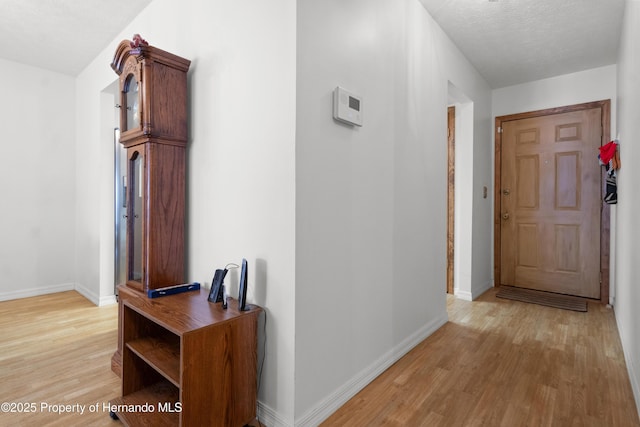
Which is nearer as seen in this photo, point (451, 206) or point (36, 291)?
point (36, 291)

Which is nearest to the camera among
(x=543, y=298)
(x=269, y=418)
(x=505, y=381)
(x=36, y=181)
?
(x=269, y=418)

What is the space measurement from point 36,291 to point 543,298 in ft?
18.4

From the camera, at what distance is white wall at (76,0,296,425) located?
1.45 m

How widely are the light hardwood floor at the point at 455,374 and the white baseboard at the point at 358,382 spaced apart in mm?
34

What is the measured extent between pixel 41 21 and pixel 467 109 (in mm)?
3967

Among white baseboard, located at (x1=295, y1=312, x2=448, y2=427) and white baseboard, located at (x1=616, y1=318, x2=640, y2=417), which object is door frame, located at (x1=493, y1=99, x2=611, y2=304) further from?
white baseboard, located at (x1=295, y1=312, x2=448, y2=427)

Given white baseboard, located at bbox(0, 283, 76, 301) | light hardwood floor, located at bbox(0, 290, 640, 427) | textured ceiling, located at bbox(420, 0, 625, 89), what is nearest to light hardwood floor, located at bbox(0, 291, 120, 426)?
light hardwood floor, located at bbox(0, 290, 640, 427)

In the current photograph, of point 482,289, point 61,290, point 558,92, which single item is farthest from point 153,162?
point 558,92

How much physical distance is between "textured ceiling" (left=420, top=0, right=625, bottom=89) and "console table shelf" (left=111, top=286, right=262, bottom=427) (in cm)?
257

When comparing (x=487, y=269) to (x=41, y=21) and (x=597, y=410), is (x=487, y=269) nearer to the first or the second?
(x=597, y=410)

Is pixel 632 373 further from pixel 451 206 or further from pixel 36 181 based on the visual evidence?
pixel 36 181

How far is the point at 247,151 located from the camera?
5.36 feet

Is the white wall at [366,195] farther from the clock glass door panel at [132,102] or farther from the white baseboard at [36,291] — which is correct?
the white baseboard at [36,291]

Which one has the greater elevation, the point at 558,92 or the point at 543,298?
the point at 558,92
